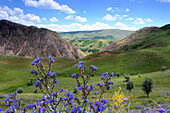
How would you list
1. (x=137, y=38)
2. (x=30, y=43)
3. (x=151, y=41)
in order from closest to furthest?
(x=151, y=41) < (x=30, y=43) < (x=137, y=38)

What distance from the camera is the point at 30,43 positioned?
148m

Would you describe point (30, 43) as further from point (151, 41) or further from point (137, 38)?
point (137, 38)

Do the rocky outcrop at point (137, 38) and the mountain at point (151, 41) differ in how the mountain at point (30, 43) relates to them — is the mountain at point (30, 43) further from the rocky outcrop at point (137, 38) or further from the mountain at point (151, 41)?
the mountain at point (151, 41)

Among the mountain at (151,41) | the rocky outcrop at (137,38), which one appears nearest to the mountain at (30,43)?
the rocky outcrop at (137,38)

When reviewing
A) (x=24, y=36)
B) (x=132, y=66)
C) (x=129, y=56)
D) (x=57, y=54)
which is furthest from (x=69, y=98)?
(x=24, y=36)

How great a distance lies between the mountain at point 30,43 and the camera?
141000 mm

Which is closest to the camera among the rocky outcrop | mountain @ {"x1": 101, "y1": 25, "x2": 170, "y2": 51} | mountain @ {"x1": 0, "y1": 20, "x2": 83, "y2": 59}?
mountain @ {"x1": 101, "y1": 25, "x2": 170, "y2": 51}

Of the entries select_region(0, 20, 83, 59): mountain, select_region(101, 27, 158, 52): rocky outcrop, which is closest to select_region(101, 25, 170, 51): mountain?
select_region(101, 27, 158, 52): rocky outcrop

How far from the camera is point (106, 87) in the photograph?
359cm

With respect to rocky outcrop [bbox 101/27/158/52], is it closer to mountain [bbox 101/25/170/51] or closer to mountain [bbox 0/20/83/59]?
mountain [bbox 101/25/170/51]

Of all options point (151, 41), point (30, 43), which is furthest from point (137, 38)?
point (30, 43)

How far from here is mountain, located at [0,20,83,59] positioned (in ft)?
463

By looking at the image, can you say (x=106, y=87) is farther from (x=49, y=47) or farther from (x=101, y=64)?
(x=49, y=47)

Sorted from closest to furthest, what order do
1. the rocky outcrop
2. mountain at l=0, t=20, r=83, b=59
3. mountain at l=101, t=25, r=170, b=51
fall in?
mountain at l=101, t=25, r=170, b=51 < mountain at l=0, t=20, r=83, b=59 < the rocky outcrop
